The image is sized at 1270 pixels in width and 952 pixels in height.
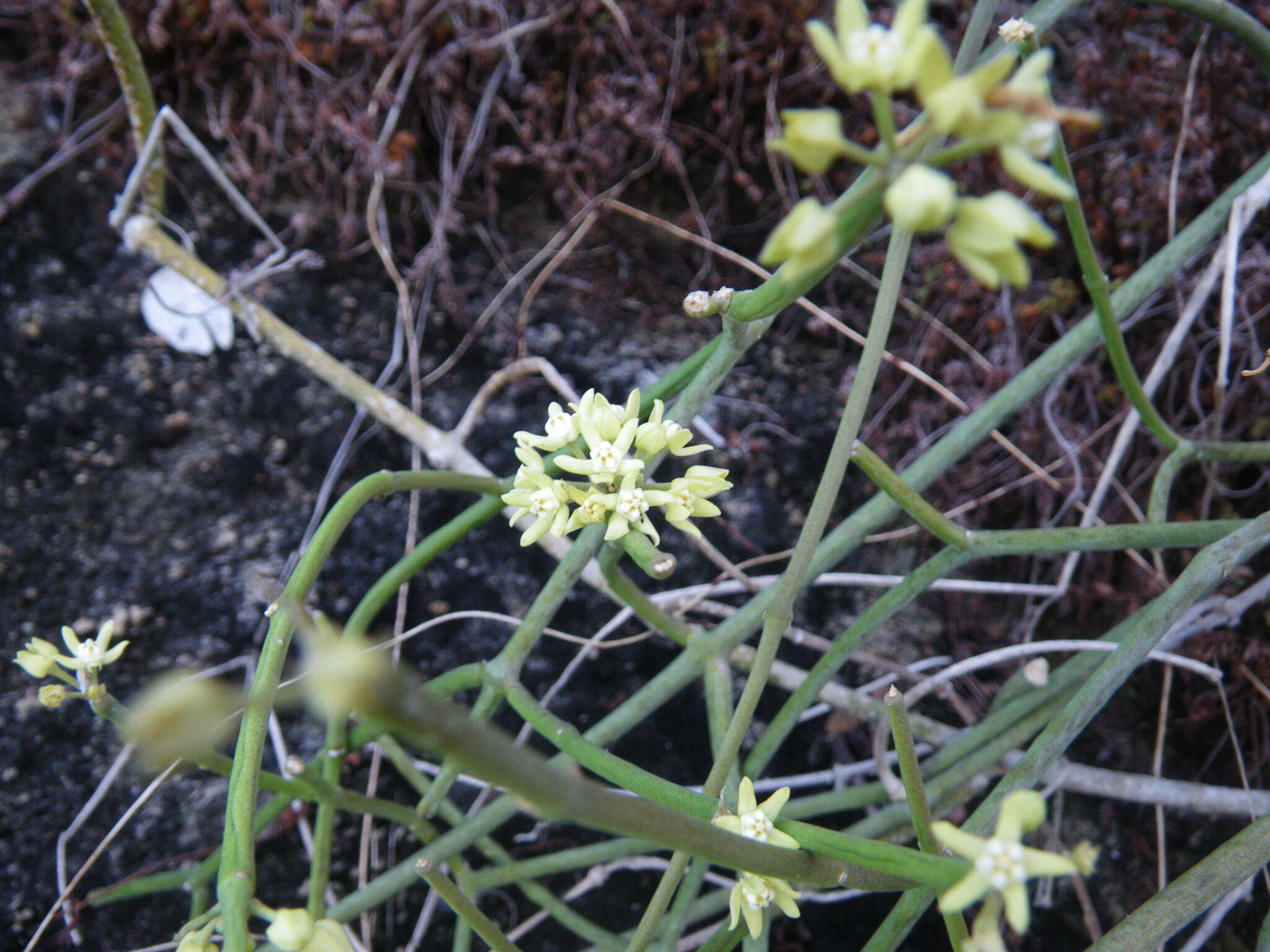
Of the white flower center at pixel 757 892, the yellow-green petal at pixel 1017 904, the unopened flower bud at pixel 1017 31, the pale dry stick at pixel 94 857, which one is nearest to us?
the yellow-green petal at pixel 1017 904

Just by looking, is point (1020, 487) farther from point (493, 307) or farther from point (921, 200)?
point (921, 200)

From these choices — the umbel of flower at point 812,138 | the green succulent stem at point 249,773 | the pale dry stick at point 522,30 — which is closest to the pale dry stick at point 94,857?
the green succulent stem at point 249,773

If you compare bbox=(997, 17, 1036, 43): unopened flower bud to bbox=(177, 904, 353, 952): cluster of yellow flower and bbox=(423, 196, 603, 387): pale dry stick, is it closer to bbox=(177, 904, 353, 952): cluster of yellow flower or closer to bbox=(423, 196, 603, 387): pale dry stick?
bbox=(423, 196, 603, 387): pale dry stick

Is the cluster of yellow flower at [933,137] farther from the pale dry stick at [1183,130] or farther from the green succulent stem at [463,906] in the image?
the pale dry stick at [1183,130]

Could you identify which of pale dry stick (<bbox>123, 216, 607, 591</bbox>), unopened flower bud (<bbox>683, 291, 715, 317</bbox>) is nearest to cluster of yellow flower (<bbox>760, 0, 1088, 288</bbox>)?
unopened flower bud (<bbox>683, 291, 715, 317</bbox>)

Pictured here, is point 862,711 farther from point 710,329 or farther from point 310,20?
point 310,20

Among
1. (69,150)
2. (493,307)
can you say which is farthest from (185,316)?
(493,307)
